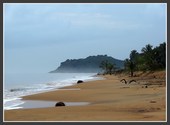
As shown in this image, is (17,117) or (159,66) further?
(159,66)

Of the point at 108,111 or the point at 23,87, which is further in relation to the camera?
the point at 23,87

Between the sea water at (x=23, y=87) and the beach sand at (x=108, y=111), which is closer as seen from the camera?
the beach sand at (x=108, y=111)

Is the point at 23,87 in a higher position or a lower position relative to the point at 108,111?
lower

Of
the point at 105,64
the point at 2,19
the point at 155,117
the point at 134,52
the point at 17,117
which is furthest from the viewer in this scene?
the point at 105,64

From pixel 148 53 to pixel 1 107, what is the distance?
6180 centimetres

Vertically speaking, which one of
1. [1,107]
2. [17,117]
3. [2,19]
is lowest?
[17,117]

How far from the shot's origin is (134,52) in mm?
117000

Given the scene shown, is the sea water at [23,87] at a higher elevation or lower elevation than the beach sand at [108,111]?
lower

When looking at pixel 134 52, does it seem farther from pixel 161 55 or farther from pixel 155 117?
pixel 155 117

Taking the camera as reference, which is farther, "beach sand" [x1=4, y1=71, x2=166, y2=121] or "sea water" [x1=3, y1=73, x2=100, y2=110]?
"sea water" [x1=3, y1=73, x2=100, y2=110]

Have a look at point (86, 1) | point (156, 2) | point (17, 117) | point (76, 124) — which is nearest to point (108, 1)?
point (86, 1)

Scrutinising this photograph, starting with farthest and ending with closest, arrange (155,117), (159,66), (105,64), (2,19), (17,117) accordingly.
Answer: (105,64) < (159,66) < (17,117) < (155,117) < (2,19)

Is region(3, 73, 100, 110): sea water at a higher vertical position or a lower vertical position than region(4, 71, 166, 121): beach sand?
lower

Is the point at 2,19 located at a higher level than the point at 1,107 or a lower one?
higher
